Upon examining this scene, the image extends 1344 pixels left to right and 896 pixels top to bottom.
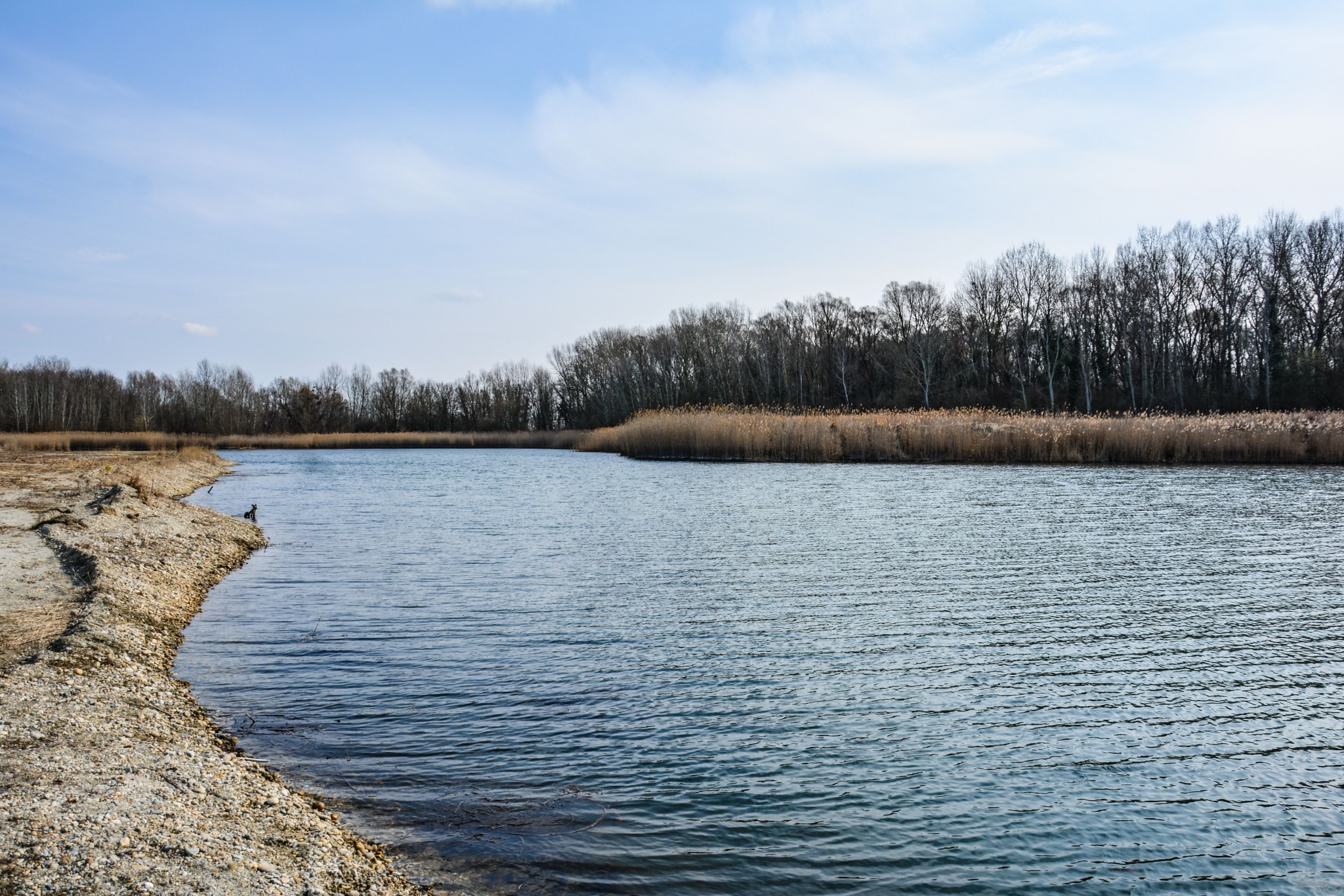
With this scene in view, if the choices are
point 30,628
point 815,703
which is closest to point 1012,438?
point 815,703

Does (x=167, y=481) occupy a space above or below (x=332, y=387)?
below

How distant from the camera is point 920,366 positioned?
64812 millimetres

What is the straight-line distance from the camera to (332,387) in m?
86.1

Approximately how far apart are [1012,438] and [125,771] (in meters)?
27.1

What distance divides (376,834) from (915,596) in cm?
629

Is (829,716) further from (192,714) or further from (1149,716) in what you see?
(192,714)

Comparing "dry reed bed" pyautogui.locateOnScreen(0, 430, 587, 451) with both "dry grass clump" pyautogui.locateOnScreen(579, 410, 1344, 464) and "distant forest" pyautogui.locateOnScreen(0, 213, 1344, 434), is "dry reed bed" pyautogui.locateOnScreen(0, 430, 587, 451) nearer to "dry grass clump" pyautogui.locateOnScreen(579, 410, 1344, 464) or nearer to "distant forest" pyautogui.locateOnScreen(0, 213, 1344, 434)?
"distant forest" pyautogui.locateOnScreen(0, 213, 1344, 434)

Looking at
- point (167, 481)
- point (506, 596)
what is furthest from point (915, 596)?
point (167, 481)

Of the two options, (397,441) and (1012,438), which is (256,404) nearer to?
(397,441)

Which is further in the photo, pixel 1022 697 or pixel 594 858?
pixel 1022 697

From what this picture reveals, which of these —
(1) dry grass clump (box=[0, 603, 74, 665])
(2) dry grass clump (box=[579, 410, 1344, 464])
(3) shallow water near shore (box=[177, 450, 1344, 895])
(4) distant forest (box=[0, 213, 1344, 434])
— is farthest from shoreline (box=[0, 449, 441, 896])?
(4) distant forest (box=[0, 213, 1344, 434])

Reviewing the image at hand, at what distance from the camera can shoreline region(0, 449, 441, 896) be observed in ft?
10.3

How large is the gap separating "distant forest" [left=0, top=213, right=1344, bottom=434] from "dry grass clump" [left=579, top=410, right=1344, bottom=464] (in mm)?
23462

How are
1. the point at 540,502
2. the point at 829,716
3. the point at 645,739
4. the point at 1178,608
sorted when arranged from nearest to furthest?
the point at 645,739 < the point at 829,716 < the point at 1178,608 < the point at 540,502
